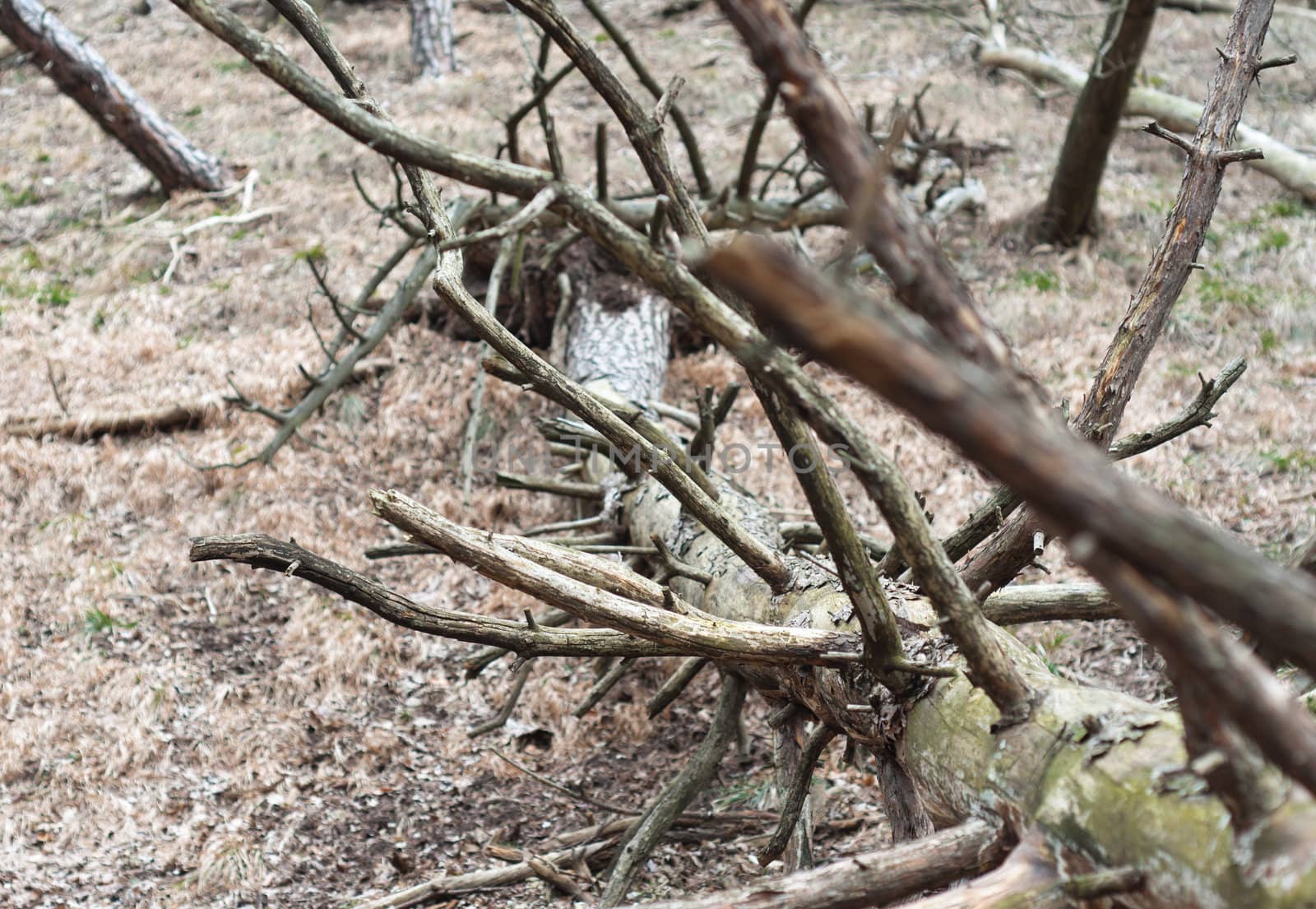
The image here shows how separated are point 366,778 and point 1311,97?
32.3 ft

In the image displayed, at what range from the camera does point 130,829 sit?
11.3 ft

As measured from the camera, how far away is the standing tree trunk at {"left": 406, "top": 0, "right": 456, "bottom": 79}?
36.1ft

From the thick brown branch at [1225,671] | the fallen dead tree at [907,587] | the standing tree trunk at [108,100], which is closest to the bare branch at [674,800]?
the fallen dead tree at [907,587]

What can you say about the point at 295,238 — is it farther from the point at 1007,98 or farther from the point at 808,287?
the point at 808,287

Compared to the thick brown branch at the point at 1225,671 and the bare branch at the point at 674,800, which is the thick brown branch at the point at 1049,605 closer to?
the bare branch at the point at 674,800

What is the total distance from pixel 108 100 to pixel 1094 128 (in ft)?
26.1

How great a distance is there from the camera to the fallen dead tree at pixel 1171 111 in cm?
730

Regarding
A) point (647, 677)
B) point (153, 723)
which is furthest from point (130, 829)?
point (647, 677)

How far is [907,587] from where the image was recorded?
244cm

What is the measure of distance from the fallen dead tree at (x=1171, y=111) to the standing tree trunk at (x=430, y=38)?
6.06 metres

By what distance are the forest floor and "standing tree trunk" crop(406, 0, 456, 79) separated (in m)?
1.86

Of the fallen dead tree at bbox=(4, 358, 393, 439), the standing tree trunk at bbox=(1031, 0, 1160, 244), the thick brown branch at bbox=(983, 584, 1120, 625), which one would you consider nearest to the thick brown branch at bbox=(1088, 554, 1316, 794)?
the thick brown branch at bbox=(983, 584, 1120, 625)

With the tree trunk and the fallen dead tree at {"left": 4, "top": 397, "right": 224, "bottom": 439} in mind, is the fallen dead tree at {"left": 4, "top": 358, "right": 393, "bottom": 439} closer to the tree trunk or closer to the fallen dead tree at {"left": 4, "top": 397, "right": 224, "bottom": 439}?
the fallen dead tree at {"left": 4, "top": 397, "right": 224, "bottom": 439}

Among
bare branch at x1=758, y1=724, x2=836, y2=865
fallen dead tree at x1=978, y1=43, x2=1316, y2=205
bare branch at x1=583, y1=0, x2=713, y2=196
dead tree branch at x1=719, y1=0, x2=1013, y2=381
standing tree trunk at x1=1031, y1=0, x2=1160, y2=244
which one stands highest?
fallen dead tree at x1=978, y1=43, x2=1316, y2=205
